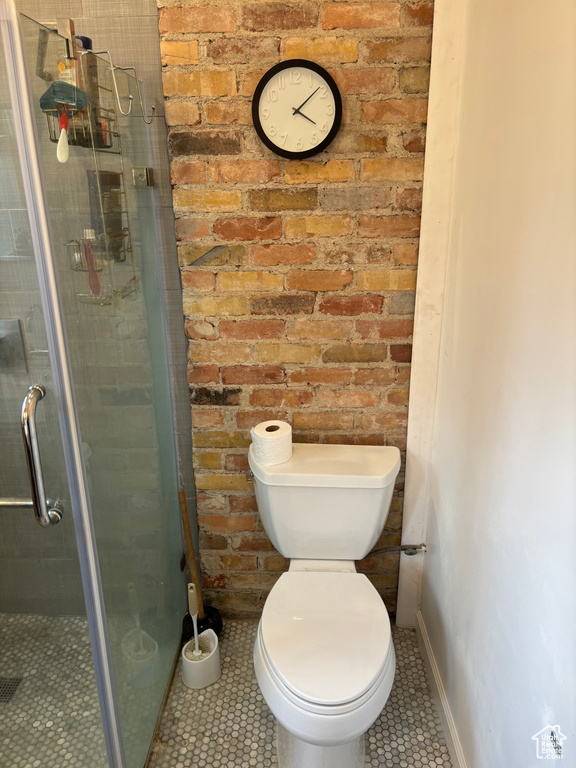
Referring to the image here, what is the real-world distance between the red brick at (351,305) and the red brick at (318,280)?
0.12ft

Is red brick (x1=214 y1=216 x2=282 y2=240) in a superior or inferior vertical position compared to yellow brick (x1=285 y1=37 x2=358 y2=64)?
inferior

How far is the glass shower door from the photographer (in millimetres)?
1074

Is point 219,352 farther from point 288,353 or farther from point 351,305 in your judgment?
point 351,305

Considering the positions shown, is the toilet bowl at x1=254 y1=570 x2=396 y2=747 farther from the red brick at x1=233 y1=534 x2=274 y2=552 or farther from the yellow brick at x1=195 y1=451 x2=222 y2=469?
the yellow brick at x1=195 y1=451 x2=222 y2=469

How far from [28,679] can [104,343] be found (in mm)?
734

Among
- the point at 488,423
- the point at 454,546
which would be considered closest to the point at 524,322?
the point at 488,423

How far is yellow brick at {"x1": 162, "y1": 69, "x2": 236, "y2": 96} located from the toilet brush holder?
163cm

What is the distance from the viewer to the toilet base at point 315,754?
4.62 feet

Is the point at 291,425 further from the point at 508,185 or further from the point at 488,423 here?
the point at 508,185

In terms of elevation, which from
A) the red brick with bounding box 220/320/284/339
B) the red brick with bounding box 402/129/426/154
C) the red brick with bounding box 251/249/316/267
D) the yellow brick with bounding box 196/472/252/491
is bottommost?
the yellow brick with bounding box 196/472/252/491

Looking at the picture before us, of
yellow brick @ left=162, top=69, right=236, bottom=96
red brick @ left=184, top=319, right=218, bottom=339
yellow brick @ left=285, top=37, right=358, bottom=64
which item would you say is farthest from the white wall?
red brick @ left=184, top=319, right=218, bottom=339

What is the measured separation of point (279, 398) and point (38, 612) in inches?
34.6

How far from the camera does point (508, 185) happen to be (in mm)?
1138

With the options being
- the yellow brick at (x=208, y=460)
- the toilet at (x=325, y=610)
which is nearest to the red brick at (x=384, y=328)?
the toilet at (x=325, y=610)
